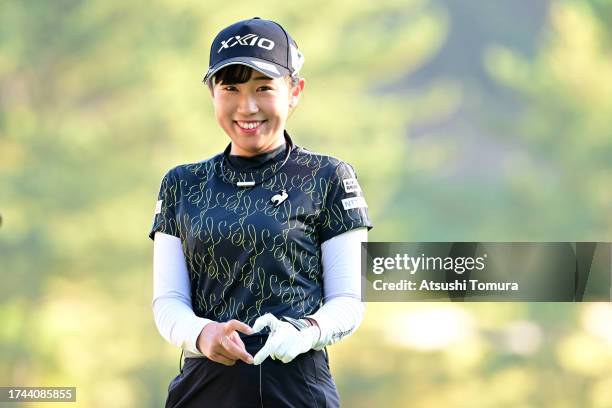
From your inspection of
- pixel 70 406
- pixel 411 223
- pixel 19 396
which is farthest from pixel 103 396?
pixel 411 223

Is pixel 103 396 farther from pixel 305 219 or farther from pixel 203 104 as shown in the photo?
pixel 305 219

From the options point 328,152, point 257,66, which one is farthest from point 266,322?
point 328,152

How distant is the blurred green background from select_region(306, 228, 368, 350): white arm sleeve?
845cm

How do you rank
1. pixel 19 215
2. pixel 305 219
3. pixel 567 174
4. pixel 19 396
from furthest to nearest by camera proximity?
pixel 567 174, pixel 19 215, pixel 19 396, pixel 305 219

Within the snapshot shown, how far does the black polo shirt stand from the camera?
1.63 metres

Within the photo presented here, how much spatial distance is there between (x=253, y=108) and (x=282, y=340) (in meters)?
0.38

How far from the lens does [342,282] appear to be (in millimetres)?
1665

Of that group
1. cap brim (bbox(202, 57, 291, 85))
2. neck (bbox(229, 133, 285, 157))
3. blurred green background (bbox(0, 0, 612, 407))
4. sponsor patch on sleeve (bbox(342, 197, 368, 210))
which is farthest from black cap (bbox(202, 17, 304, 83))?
blurred green background (bbox(0, 0, 612, 407))

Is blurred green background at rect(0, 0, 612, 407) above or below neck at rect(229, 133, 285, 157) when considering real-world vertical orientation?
above

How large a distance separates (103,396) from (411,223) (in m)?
4.15

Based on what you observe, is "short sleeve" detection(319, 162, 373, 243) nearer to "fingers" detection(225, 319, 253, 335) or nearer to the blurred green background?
"fingers" detection(225, 319, 253, 335)

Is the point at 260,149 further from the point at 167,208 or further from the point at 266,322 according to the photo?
the point at 266,322

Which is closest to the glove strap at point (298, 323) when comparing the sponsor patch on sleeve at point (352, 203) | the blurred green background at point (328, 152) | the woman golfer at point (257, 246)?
the woman golfer at point (257, 246)

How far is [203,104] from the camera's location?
33.5ft
